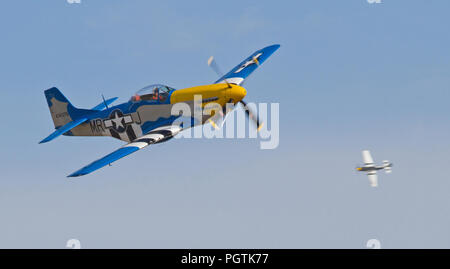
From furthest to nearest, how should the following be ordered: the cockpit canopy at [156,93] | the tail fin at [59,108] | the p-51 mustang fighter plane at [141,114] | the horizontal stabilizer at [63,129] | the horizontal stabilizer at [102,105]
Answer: the horizontal stabilizer at [102,105] → the tail fin at [59,108] → the horizontal stabilizer at [63,129] → the cockpit canopy at [156,93] → the p-51 mustang fighter plane at [141,114]

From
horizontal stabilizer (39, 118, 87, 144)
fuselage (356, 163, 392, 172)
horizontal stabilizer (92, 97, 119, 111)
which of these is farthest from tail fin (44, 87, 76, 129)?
fuselage (356, 163, 392, 172)

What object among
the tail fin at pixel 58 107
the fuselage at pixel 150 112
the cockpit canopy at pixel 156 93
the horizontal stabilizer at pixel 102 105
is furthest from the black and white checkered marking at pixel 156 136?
the tail fin at pixel 58 107

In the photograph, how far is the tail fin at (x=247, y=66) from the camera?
28.1m

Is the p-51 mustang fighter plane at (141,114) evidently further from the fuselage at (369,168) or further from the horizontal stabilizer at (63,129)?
the fuselage at (369,168)

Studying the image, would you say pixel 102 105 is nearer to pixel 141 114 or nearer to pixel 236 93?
pixel 141 114

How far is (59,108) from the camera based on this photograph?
28.9 meters

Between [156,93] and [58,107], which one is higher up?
[156,93]

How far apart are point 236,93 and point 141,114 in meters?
4.87

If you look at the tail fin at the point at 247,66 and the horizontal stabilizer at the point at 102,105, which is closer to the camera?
the tail fin at the point at 247,66

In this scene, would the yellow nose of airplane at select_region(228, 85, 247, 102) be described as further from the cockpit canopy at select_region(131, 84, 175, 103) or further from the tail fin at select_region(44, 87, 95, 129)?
the tail fin at select_region(44, 87, 95, 129)

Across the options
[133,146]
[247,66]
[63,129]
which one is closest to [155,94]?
[133,146]

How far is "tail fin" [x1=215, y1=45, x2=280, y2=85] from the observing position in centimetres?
2813

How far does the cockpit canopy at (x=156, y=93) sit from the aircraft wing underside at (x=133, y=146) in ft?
4.78

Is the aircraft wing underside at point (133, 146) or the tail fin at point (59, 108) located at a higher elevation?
the tail fin at point (59, 108)
